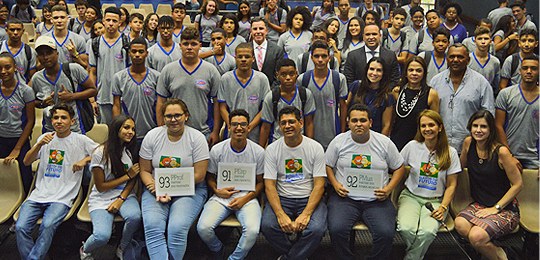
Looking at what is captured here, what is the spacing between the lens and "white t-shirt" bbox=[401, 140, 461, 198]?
13.8ft

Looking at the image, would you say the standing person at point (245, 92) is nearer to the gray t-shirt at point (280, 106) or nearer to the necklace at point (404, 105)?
the gray t-shirt at point (280, 106)

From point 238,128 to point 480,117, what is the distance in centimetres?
178

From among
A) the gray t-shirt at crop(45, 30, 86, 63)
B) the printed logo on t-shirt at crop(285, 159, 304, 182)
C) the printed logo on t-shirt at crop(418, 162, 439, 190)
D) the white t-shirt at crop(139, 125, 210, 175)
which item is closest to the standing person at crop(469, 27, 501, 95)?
the printed logo on t-shirt at crop(418, 162, 439, 190)

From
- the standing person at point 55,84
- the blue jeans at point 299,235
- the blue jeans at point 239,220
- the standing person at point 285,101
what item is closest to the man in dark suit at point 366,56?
the standing person at point 285,101

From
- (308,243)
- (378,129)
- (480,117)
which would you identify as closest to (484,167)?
(480,117)

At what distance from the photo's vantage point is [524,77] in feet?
14.9

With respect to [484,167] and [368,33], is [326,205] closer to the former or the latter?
[484,167]

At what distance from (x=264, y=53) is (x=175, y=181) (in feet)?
6.18

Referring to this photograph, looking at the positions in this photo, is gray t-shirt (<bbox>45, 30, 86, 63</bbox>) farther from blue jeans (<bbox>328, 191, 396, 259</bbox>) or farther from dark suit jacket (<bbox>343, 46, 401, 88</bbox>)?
blue jeans (<bbox>328, 191, 396, 259</bbox>)

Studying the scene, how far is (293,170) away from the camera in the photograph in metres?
4.27

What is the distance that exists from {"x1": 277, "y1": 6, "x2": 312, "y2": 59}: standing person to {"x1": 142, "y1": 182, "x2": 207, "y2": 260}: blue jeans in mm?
2569

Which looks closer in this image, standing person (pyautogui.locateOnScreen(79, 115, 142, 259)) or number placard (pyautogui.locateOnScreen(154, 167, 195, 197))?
standing person (pyautogui.locateOnScreen(79, 115, 142, 259))

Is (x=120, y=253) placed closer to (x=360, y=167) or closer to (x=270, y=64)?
(x=360, y=167)

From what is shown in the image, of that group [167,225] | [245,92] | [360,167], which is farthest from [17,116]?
[360,167]
